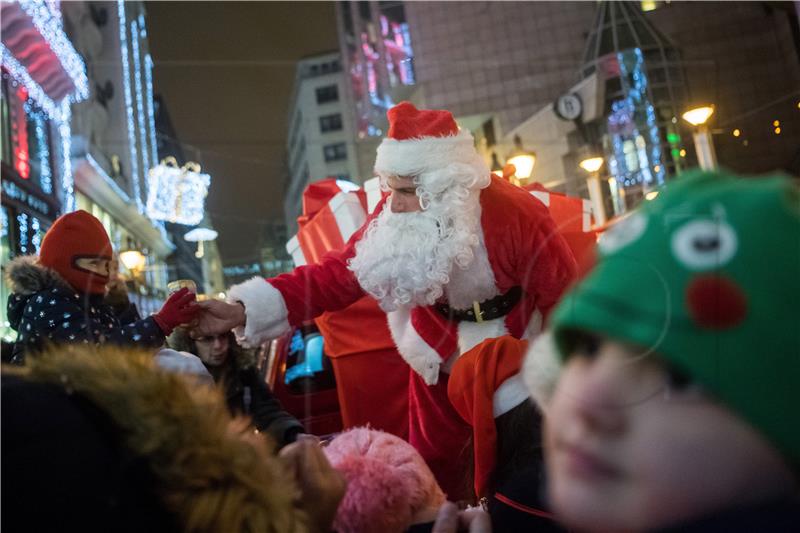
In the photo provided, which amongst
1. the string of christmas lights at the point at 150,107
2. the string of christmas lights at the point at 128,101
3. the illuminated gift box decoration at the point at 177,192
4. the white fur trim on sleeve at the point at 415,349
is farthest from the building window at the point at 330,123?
the white fur trim on sleeve at the point at 415,349

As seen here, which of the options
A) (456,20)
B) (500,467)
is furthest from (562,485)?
(456,20)

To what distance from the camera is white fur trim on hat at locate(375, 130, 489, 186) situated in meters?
2.11

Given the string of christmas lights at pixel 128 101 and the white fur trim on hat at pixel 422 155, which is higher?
the string of christmas lights at pixel 128 101

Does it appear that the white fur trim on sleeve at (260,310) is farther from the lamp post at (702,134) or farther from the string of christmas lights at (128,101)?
the string of christmas lights at (128,101)

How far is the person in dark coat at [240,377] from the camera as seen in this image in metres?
2.41

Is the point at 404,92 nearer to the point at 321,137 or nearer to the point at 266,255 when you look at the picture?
the point at 266,255

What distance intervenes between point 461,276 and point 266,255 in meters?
2.97

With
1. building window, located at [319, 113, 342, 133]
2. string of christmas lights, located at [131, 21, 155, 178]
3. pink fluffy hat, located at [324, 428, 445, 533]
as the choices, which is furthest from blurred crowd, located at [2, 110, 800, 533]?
building window, located at [319, 113, 342, 133]

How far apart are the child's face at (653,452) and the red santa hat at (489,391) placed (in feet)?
2.95

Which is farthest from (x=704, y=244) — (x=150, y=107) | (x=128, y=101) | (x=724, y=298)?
(x=150, y=107)

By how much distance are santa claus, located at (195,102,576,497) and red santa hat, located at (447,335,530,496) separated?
0.20 meters

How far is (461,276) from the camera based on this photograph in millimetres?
2008

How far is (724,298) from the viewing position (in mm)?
569

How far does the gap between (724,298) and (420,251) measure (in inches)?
57.6
